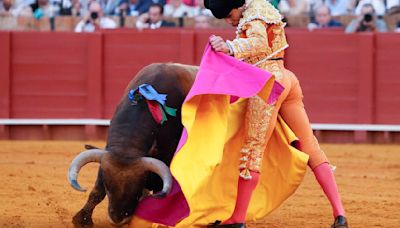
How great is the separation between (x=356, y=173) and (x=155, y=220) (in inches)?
120

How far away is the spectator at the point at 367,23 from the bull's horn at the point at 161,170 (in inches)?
218

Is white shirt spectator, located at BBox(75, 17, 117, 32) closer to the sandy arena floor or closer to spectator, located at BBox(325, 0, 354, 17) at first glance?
the sandy arena floor

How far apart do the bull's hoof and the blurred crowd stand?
5295mm

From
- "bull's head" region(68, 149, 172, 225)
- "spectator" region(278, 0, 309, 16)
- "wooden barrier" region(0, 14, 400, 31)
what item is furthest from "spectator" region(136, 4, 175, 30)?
"bull's head" region(68, 149, 172, 225)

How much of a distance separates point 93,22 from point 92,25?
1.5 inches

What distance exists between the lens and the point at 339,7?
10430mm

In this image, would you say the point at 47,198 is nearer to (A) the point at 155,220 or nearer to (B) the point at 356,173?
(A) the point at 155,220

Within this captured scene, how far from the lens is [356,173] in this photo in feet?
24.8

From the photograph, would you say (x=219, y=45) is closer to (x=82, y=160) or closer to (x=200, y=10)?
(x=82, y=160)

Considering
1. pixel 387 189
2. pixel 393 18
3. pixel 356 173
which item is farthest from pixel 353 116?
pixel 387 189

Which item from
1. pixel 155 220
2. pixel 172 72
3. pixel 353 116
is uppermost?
pixel 172 72

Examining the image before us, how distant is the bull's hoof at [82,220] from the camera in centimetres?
516

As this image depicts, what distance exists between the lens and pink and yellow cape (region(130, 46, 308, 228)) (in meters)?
4.46

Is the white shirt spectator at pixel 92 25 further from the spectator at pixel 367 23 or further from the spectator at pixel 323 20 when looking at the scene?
the spectator at pixel 367 23
